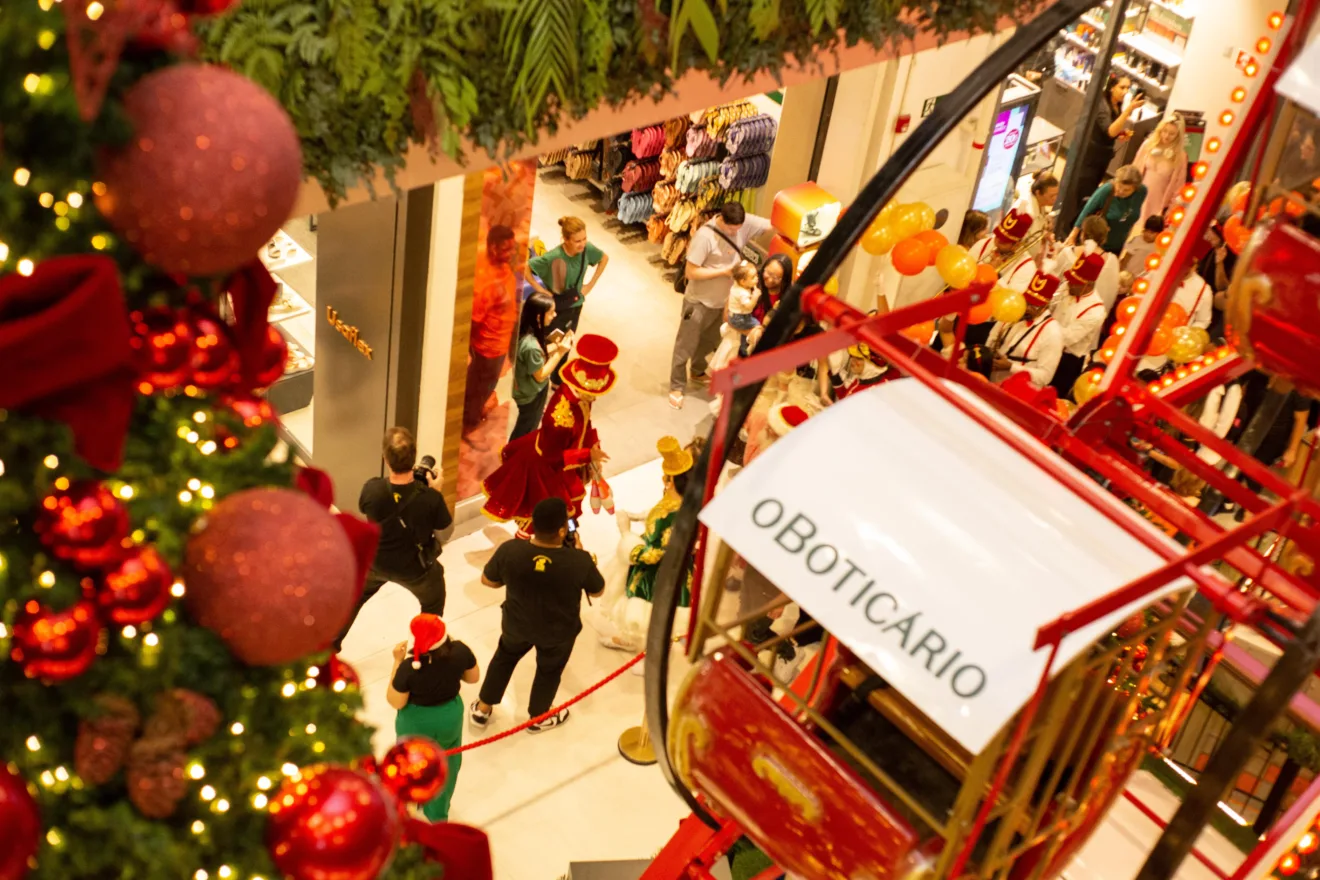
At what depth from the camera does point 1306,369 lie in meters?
3.29

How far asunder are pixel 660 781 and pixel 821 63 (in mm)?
3191

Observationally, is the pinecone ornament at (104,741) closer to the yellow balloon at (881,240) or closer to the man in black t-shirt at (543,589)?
the man in black t-shirt at (543,589)

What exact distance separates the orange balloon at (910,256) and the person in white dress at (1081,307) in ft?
9.02

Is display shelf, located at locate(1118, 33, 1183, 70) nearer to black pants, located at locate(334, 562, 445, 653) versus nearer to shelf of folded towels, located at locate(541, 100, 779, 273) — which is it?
shelf of folded towels, located at locate(541, 100, 779, 273)

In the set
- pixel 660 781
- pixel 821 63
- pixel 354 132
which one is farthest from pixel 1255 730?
pixel 660 781

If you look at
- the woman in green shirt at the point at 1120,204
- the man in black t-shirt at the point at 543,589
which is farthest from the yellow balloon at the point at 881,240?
the woman in green shirt at the point at 1120,204

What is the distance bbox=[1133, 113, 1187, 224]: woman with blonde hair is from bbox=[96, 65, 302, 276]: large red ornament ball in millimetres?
8983

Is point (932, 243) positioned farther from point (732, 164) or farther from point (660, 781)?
point (732, 164)

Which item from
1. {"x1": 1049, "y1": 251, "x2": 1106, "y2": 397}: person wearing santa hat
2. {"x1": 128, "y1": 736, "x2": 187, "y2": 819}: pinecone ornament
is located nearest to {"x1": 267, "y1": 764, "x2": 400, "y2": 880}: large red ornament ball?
{"x1": 128, "y1": 736, "x2": 187, "y2": 819}: pinecone ornament

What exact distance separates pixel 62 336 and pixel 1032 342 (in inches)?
250

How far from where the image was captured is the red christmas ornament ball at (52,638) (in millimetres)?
1882

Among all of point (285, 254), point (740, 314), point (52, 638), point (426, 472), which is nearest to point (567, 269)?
point (740, 314)

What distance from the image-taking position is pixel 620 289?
9.73 metres

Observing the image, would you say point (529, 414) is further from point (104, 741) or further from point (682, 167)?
point (104, 741)
